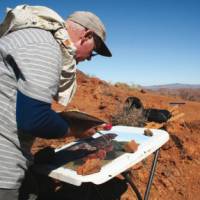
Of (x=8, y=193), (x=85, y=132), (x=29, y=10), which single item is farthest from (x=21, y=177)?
(x=29, y=10)

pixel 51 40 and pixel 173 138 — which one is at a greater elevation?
pixel 51 40

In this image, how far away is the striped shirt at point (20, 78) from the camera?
192 cm

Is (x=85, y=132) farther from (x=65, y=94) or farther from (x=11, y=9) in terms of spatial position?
(x=11, y=9)

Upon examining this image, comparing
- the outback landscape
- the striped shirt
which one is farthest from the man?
the outback landscape

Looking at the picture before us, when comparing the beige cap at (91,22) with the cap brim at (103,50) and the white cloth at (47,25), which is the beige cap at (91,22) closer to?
the cap brim at (103,50)

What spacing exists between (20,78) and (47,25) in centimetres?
37

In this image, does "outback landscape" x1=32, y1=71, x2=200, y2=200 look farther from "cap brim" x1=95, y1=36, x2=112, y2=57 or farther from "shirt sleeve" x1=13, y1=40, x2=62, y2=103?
"shirt sleeve" x1=13, y1=40, x2=62, y2=103

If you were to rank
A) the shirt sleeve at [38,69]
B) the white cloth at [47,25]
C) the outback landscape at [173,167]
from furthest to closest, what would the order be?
the outback landscape at [173,167], the white cloth at [47,25], the shirt sleeve at [38,69]

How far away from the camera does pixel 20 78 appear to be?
6.37 feet

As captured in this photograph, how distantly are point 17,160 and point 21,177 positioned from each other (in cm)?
13

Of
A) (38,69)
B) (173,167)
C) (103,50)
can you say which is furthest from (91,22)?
(173,167)

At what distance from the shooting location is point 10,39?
6.60 ft

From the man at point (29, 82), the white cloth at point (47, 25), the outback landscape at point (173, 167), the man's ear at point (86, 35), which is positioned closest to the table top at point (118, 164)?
the man at point (29, 82)

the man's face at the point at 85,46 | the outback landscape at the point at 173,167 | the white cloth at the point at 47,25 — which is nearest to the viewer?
the white cloth at the point at 47,25
